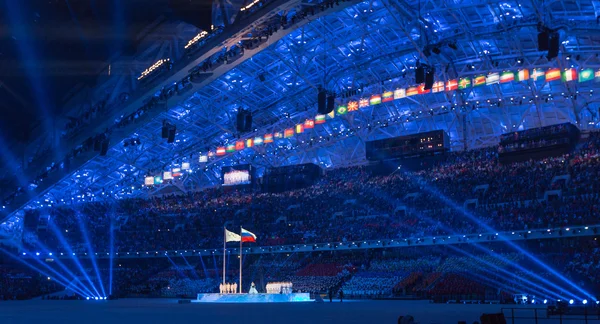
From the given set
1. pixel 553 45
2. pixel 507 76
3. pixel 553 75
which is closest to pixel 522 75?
pixel 507 76

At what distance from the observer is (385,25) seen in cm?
4469

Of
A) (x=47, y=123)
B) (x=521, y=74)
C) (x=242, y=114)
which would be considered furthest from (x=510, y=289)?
(x=47, y=123)

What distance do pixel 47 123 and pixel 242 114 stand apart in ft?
102

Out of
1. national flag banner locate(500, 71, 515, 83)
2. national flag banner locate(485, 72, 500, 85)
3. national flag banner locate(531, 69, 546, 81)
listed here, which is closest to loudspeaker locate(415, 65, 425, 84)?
national flag banner locate(485, 72, 500, 85)

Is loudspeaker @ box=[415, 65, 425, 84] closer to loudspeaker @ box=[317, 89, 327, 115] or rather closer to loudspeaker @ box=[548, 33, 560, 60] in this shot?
loudspeaker @ box=[317, 89, 327, 115]

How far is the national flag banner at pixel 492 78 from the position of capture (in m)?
49.3

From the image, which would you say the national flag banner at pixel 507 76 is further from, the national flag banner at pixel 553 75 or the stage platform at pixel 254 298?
the stage platform at pixel 254 298

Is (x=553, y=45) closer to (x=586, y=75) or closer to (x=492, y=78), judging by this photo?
(x=586, y=75)

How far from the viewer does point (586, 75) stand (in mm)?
45906

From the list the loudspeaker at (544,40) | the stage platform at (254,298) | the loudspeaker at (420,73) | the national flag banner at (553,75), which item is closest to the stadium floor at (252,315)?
the stage platform at (254,298)

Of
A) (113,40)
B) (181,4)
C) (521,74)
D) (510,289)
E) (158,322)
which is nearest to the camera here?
(113,40)

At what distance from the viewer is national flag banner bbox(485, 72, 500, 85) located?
49281mm

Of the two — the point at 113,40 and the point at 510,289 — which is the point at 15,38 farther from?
the point at 510,289

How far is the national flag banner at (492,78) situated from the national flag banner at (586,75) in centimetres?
643
